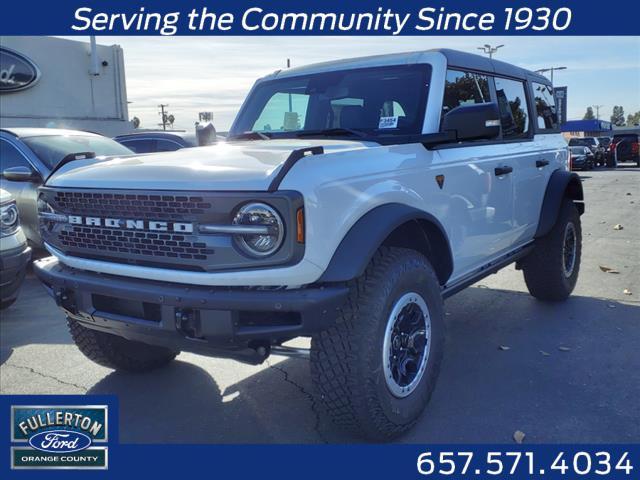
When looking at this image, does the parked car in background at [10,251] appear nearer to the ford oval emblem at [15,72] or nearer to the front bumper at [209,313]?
the front bumper at [209,313]

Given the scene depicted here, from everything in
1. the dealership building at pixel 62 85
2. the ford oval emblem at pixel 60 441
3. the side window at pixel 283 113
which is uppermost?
the dealership building at pixel 62 85

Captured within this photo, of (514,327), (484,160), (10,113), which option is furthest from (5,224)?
(10,113)

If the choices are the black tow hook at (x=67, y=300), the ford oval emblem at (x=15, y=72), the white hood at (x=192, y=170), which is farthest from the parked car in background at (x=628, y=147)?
the black tow hook at (x=67, y=300)

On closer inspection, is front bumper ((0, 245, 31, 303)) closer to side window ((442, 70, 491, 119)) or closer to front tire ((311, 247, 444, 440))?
front tire ((311, 247, 444, 440))

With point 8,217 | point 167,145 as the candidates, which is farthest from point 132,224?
point 167,145

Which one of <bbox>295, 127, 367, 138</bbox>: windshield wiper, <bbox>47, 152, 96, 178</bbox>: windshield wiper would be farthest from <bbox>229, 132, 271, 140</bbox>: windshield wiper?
<bbox>47, 152, 96, 178</bbox>: windshield wiper

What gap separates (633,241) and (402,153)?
22.3 feet

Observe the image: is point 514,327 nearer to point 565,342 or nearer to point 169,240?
point 565,342

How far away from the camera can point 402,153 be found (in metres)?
3.27

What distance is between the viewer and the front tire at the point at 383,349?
2771mm

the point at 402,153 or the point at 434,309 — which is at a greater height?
the point at 402,153

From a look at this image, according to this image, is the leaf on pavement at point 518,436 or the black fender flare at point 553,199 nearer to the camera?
the leaf on pavement at point 518,436

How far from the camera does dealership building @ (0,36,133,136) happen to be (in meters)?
18.4

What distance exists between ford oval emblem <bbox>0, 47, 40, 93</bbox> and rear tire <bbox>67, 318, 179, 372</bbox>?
676 inches
